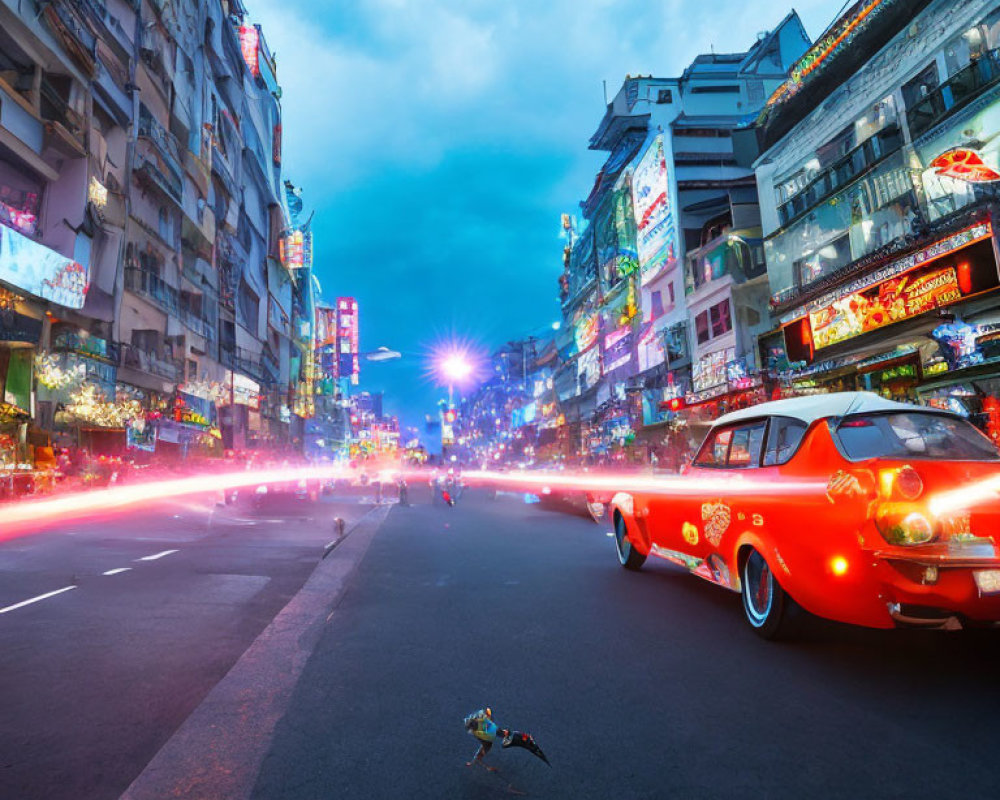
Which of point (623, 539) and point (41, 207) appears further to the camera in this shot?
point (41, 207)

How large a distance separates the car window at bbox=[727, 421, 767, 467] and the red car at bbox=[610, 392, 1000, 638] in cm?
2

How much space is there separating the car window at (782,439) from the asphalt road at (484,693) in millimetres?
1409

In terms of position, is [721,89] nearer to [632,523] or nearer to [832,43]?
[832,43]

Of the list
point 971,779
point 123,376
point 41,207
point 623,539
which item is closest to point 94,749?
point 971,779

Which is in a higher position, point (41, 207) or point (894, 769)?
point (41, 207)

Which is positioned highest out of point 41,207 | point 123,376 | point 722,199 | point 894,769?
point 722,199

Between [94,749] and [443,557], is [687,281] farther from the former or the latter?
[94,749]

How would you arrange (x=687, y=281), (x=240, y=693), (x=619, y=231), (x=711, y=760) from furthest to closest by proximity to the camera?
(x=619, y=231), (x=687, y=281), (x=240, y=693), (x=711, y=760)

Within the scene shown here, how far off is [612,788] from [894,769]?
1.27 metres

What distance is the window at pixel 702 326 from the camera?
33344 mm

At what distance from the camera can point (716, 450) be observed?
22.6ft

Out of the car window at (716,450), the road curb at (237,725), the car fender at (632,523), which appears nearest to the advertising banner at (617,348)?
the car fender at (632,523)

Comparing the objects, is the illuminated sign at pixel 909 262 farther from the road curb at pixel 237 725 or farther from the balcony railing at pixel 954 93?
the road curb at pixel 237 725

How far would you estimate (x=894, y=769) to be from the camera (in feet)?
9.27
